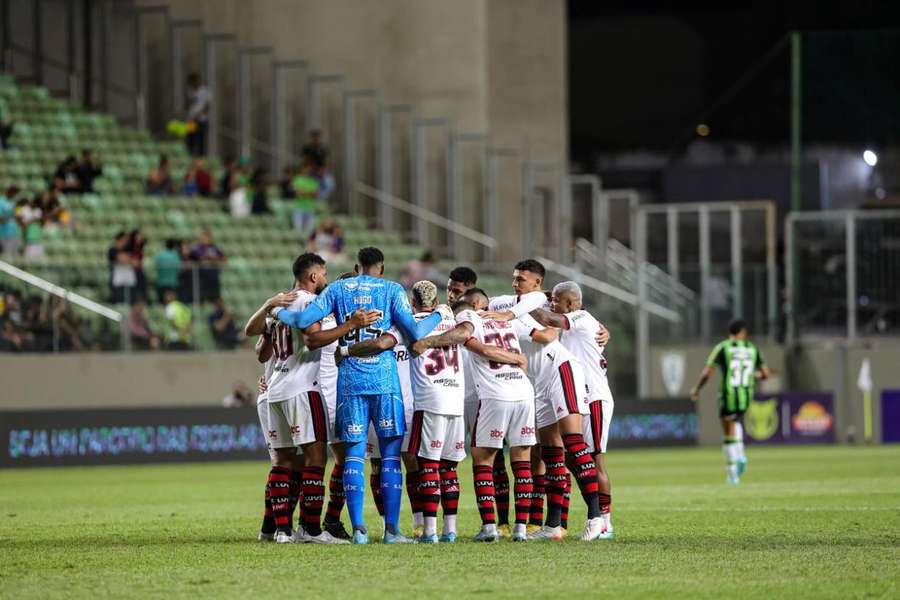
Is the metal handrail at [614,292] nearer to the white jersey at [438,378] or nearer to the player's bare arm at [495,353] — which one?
the player's bare arm at [495,353]

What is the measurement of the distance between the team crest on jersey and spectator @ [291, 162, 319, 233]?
8269 millimetres

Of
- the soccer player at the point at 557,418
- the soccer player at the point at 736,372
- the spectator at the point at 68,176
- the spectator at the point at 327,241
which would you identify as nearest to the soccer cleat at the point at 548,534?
the soccer player at the point at 557,418

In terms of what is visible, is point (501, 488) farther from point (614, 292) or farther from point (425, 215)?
point (425, 215)

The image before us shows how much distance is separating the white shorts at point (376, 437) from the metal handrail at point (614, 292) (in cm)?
2254

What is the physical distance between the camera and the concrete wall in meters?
28.1

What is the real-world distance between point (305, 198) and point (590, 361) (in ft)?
77.5

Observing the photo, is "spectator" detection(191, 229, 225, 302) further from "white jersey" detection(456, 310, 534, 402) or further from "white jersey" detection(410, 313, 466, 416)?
"white jersey" detection(410, 313, 466, 416)

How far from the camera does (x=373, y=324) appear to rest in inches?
506

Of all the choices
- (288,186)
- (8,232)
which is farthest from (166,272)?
(288,186)

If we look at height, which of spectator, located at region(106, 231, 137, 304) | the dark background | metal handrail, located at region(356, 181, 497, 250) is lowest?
spectator, located at region(106, 231, 137, 304)

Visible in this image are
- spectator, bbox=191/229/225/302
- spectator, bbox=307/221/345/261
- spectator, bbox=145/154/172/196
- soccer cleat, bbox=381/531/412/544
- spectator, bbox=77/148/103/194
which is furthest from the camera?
spectator, bbox=145/154/172/196

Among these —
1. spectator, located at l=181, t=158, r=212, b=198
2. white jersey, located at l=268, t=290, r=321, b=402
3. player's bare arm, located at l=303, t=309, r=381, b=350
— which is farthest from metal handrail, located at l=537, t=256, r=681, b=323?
player's bare arm, located at l=303, t=309, r=381, b=350

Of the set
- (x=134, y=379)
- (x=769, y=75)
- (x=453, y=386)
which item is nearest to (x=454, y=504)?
(x=453, y=386)

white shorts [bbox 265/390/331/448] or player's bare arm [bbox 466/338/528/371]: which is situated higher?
player's bare arm [bbox 466/338/528/371]
